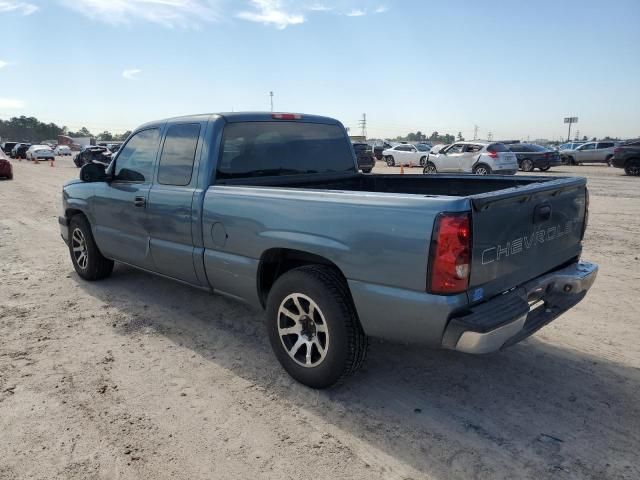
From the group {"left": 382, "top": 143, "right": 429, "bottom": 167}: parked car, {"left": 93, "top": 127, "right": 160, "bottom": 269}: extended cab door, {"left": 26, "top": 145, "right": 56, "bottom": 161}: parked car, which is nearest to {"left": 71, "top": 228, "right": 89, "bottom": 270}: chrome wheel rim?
{"left": 93, "top": 127, "right": 160, "bottom": 269}: extended cab door

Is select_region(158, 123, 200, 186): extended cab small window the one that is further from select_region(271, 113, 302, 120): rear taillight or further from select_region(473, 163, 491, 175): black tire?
select_region(473, 163, 491, 175): black tire

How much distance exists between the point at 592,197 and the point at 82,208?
41.3 ft

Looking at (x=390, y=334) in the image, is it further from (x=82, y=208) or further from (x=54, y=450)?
(x=82, y=208)

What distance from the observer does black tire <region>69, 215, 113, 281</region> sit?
18.3 feet

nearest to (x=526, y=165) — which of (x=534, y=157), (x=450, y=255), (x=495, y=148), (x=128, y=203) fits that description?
(x=534, y=157)

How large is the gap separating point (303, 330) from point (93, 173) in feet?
9.95

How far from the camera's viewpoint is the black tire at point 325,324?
3039 mm

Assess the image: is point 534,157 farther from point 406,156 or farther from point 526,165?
point 406,156

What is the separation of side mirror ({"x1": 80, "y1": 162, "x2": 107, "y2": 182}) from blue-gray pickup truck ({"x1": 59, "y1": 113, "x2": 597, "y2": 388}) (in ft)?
0.04

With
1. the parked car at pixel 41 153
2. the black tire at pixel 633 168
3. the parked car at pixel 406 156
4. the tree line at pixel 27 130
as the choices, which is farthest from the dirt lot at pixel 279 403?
the tree line at pixel 27 130

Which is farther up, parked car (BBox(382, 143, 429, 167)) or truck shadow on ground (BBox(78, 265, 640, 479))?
parked car (BBox(382, 143, 429, 167))

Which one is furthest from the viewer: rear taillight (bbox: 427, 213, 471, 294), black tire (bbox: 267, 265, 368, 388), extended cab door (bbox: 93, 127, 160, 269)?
extended cab door (bbox: 93, 127, 160, 269)

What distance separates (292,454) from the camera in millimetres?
2643

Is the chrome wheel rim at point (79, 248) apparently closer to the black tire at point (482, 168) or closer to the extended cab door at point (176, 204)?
the extended cab door at point (176, 204)
